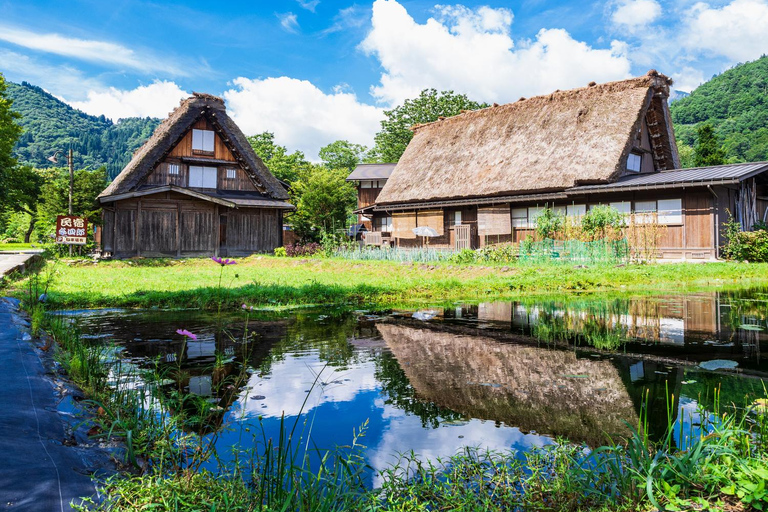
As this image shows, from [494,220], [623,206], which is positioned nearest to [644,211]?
[623,206]

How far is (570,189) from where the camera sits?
1975 centimetres

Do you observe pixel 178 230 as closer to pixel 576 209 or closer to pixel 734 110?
pixel 576 209

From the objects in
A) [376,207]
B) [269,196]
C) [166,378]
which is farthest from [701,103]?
[166,378]

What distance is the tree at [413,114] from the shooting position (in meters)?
47.0

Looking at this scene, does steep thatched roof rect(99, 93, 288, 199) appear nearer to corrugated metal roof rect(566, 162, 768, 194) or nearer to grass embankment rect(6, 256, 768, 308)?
grass embankment rect(6, 256, 768, 308)

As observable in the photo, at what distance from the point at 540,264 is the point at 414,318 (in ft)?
28.4

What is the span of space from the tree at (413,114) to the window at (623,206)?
28.3m

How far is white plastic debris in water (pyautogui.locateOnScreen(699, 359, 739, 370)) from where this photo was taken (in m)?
4.30

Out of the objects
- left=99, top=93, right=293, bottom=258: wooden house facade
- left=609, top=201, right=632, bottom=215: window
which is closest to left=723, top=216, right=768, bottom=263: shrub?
left=609, top=201, right=632, bottom=215: window

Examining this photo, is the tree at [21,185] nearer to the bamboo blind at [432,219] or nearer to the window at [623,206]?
the bamboo blind at [432,219]

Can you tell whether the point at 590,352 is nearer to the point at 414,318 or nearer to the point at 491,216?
the point at 414,318

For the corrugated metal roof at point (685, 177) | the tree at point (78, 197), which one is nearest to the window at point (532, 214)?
the corrugated metal roof at point (685, 177)

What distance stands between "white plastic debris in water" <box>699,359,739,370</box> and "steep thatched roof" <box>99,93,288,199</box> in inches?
955

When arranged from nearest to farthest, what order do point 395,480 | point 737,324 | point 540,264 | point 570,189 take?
point 395,480, point 737,324, point 540,264, point 570,189
